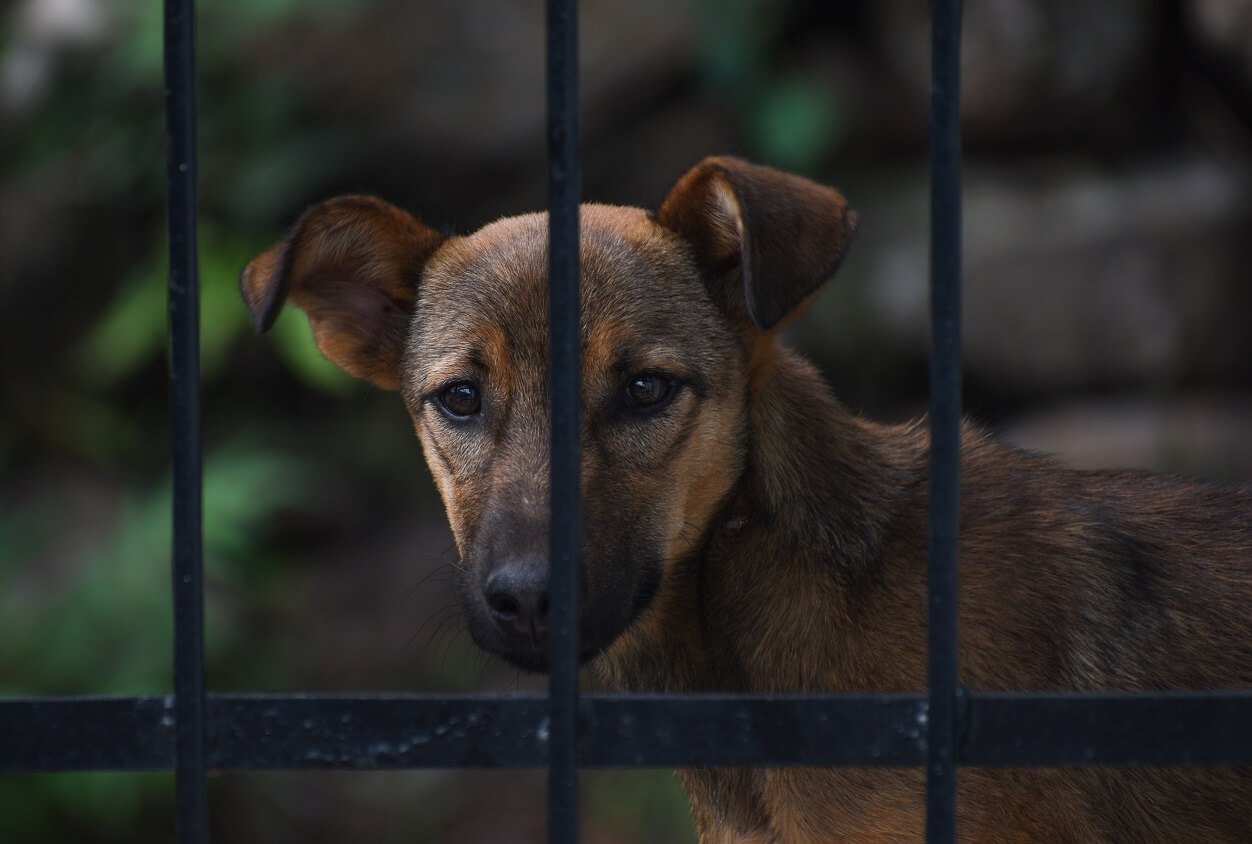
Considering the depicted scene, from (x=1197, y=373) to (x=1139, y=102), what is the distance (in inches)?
51.2

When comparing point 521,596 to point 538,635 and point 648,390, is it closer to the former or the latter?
point 538,635

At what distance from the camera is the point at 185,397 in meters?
1.84

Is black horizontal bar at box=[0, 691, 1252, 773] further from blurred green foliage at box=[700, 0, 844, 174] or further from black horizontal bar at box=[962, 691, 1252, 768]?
blurred green foliage at box=[700, 0, 844, 174]

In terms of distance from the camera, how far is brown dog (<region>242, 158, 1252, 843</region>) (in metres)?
2.69

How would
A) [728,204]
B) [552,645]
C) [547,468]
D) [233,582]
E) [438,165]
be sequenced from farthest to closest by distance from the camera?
[438,165] < [233,582] < [728,204] < [547,468] < [552,645]

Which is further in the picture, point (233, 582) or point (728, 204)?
point (233, 582)

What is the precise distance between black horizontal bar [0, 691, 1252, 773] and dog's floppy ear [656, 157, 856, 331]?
911 millimetres

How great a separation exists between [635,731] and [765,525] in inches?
43.8

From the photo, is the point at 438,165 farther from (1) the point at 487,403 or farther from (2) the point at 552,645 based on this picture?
(2) the point at 552,645

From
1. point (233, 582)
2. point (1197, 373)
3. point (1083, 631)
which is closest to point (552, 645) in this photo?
point (1083, 631)

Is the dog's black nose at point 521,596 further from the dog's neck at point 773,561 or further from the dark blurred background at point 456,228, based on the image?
the dark blurred background at point 456,228

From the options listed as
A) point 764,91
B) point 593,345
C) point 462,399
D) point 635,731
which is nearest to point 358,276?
point 462,399

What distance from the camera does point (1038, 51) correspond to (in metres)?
6.30

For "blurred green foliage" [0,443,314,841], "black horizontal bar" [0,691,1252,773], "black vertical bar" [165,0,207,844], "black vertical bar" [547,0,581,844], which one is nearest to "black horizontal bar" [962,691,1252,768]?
"black horizontal bar" [0,691,1252,773]
